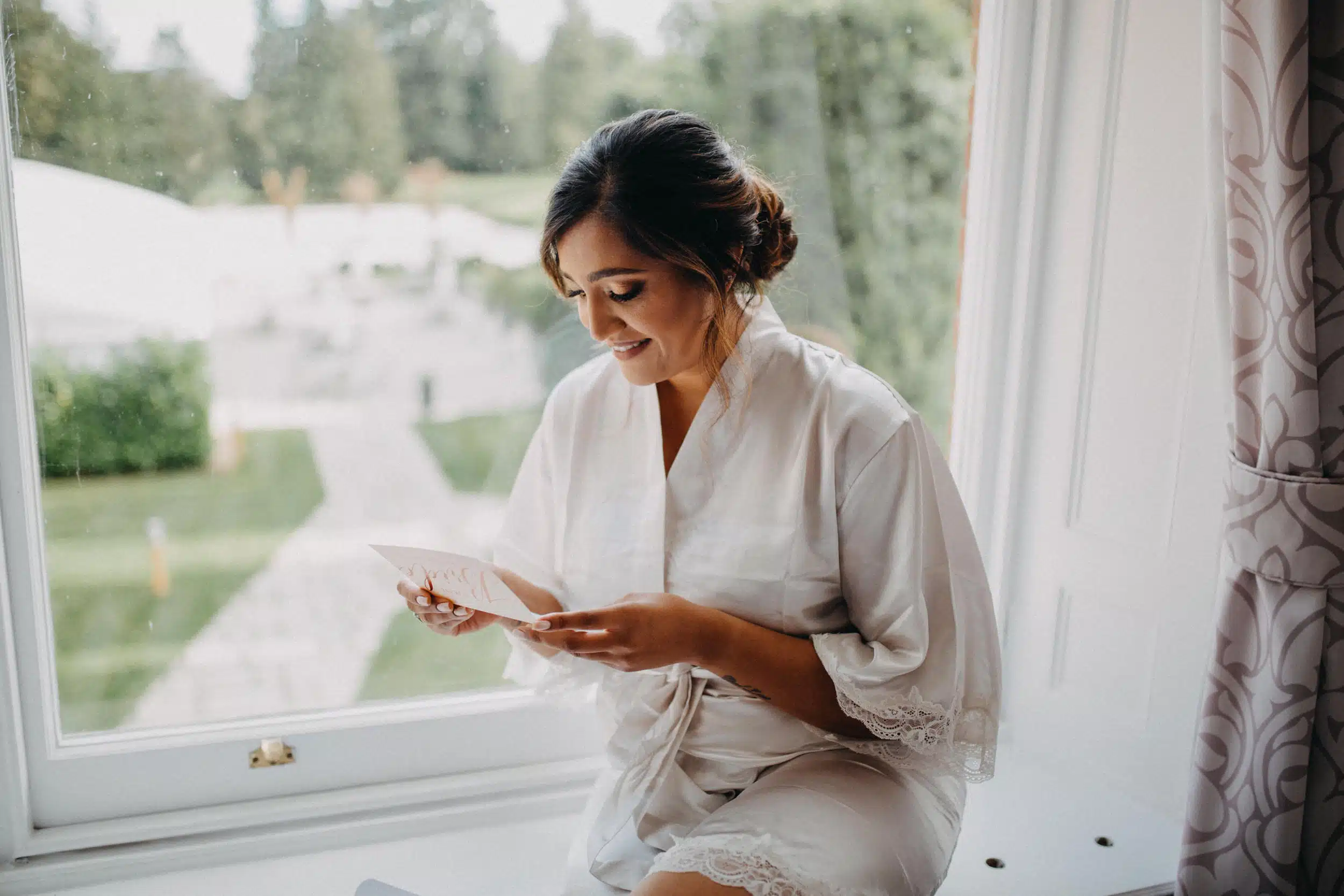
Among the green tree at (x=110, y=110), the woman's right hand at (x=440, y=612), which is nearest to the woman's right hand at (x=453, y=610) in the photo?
the woman's right hand at (x=440, y=612)

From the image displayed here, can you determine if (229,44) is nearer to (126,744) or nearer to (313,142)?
(313,142)

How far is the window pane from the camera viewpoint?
1.47 meters

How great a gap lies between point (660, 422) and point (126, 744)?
95 cm

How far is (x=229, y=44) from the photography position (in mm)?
1466

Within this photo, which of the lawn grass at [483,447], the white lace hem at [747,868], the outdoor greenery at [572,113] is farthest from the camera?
the lawn grass at [483,447]

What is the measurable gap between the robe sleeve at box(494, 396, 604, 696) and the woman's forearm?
29 cm

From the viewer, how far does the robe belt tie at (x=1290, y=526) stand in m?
1.25

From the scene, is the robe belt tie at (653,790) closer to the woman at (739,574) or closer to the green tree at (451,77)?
the woman at (739,574)

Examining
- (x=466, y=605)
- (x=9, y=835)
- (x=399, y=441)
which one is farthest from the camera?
(x=399, y=441)

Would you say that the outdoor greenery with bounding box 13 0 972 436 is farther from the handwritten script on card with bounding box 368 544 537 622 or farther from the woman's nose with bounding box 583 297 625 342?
the handwritten script on card with bounding box 368 544 537 622

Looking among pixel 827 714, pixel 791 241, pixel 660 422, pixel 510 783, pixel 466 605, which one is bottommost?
pixel 510 783

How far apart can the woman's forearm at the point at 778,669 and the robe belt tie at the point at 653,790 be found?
7 cm

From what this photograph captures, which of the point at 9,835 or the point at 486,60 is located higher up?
the point at 486,60

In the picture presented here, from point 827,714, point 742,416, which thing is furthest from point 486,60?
point 827,714
